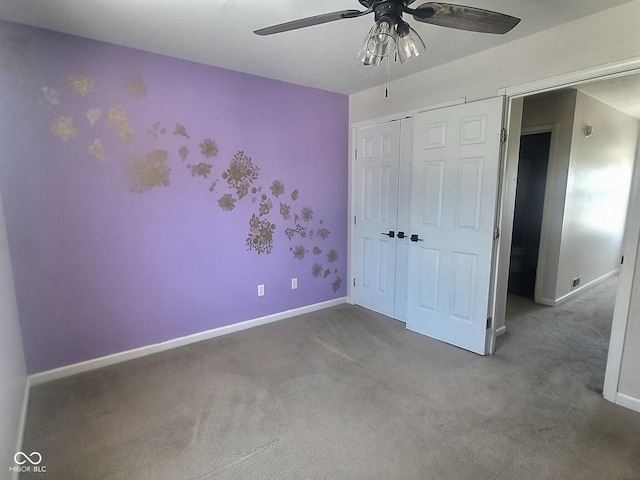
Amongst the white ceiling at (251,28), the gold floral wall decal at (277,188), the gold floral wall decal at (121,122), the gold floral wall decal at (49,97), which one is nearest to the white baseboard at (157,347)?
the gold floral wall decal at (277,188)

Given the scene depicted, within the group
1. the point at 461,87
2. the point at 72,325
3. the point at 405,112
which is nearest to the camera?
the point at 72,325

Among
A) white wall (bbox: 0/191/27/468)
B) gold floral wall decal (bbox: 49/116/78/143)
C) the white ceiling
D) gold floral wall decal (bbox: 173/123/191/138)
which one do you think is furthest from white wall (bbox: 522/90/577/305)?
white wall (bbox: 0/191/27/468)

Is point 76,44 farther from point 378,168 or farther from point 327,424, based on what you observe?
point 327,424

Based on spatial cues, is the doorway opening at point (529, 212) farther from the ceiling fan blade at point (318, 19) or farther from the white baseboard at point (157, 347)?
the ceiling fan blade at point (318, 19)

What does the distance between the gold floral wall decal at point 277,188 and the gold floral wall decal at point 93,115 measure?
151cm

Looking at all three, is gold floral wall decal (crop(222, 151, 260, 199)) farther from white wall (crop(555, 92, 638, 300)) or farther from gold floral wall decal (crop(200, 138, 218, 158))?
white wall (crop(555, 92, 638, 300))

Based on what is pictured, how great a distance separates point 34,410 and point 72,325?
0.59m

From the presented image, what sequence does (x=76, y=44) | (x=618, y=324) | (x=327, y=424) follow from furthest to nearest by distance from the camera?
(x=76, y=44), (x=618, y=324), (x=327, y=424)

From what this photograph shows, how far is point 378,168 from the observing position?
3.60 metres

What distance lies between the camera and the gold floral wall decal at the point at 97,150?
2.43 m

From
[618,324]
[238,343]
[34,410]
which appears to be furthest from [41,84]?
[618,324]

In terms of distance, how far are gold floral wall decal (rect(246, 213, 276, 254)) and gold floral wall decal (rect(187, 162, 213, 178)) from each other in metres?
0.60

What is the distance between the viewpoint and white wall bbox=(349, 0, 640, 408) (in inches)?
78.2

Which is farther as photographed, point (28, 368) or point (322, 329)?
point (322, 329)
